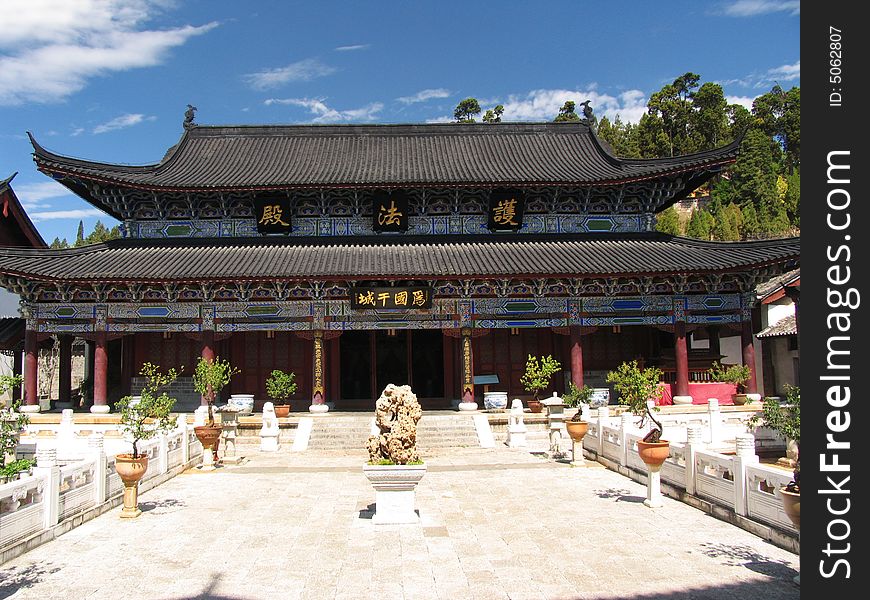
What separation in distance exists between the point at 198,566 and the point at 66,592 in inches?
58.0

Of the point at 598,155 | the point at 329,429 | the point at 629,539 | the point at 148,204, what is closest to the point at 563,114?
the point at 598,155

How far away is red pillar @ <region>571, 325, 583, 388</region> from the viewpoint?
22.3 meters

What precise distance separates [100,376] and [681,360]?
65.7 feet

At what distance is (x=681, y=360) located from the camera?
22.6 metres

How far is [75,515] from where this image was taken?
10109mm

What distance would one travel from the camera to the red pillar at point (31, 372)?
2141 centimetres

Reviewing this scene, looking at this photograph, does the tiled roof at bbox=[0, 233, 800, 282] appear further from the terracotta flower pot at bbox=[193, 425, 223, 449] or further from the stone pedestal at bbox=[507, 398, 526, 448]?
the terracotta flower pot at bbox=[193, 425, 223, 449]

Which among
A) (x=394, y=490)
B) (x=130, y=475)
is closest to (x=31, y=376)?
(x=130, y=475)

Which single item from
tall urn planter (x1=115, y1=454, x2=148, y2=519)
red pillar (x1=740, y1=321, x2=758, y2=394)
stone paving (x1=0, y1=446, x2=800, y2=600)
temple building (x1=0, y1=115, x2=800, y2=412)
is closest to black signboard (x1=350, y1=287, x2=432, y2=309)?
temple building (x1=0, y1=115, x2=800, y2=412)

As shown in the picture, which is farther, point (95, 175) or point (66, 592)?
point (95, 175)

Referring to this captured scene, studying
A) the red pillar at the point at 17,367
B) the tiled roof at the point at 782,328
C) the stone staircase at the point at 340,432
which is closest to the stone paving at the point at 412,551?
the stone staircase at the point at 340,432

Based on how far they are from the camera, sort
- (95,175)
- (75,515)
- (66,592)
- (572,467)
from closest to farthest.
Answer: (66,592) < (75,515) < (572,467) < (95,175)

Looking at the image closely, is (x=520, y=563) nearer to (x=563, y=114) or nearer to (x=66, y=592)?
(x=66, y=592)

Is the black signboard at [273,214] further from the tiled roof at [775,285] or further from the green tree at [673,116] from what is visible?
the green tree at [673,116]
